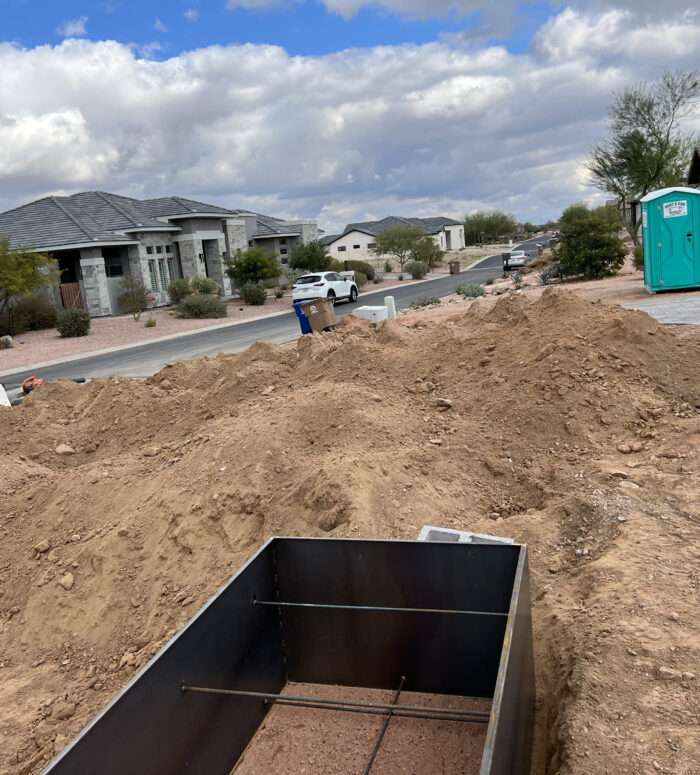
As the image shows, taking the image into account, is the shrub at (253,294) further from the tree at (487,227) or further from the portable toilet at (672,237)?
the tree at (487,227)

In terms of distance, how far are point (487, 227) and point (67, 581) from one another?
104564 millimetres

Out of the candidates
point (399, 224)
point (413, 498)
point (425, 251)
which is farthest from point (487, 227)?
point (413, 498)

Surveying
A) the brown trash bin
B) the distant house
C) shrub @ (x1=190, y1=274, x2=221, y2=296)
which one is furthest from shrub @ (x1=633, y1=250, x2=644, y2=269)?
shrub @ (x1=190, y1=274, x2=221, y2=296)

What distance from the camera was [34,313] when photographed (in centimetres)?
2900

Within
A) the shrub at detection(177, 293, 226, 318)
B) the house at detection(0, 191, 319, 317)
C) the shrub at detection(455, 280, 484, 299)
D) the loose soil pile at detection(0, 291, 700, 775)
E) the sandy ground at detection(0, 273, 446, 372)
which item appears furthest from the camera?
the house at detection(0, 191, 319, 317)

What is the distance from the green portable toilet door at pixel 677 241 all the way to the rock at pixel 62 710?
16.1 meters

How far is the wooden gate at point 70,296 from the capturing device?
30.8m

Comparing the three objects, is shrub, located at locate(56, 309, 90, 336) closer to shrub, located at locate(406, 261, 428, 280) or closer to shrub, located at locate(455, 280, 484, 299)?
shrub, located at locate(455, 280, 484, 299)

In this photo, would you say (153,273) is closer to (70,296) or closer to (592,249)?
(70,296)

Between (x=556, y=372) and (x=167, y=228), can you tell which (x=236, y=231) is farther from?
(x=556, y=372)

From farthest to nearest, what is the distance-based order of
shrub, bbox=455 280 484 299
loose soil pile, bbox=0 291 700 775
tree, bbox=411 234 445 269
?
tree, bbox=411 234 445 269 < shrub, bbox=455 280 484 299 < loose soil pile, bbox=0 291 700 775

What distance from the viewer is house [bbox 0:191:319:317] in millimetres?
30938

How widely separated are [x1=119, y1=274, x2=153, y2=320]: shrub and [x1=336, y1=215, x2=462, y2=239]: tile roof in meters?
46.6

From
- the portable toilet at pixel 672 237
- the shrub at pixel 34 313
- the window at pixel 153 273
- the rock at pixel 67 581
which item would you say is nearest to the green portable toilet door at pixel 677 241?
the portable toilet at pixel 672 237
